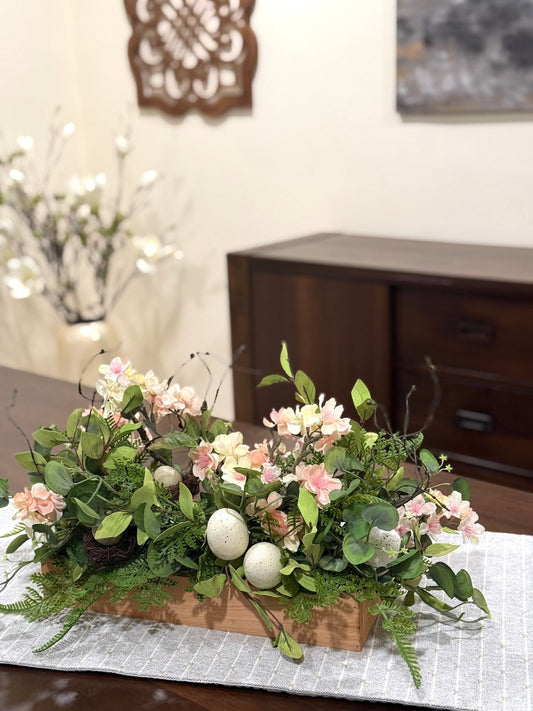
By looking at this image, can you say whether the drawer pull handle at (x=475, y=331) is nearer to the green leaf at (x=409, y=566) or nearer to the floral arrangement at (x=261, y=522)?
the floral arrangement at (x=261, y=522)

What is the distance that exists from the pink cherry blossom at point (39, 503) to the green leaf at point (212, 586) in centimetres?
18

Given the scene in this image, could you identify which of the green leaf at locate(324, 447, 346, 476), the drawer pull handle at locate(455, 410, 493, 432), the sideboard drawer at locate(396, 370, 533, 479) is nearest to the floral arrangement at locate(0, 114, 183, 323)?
the sideboard drawer at locate(396, 370, 533, 479)

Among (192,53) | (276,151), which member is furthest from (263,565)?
(192,53)

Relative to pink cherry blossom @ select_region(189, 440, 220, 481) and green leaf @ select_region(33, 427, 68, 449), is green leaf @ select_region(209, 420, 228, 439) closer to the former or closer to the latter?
pink cherry blossom @ select_region(189, 440, 220, 481)

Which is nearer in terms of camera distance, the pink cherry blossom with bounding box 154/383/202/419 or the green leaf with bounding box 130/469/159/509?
the green leaf with bounding box 130/469/159/509

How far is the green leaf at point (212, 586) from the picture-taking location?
0.95 meters

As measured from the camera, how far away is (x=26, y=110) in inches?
145

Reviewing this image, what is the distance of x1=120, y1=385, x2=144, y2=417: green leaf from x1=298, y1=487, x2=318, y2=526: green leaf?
25 cm

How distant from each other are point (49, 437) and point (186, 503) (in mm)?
195


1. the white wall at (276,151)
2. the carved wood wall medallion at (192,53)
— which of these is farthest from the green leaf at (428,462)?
the carved wood wall medallion at (192,53)

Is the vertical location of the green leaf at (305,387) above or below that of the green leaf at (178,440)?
above

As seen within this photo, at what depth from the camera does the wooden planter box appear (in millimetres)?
945

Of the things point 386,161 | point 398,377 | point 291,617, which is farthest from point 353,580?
point 386,161

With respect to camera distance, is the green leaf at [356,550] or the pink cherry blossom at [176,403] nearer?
the green leaf at [356,550]
